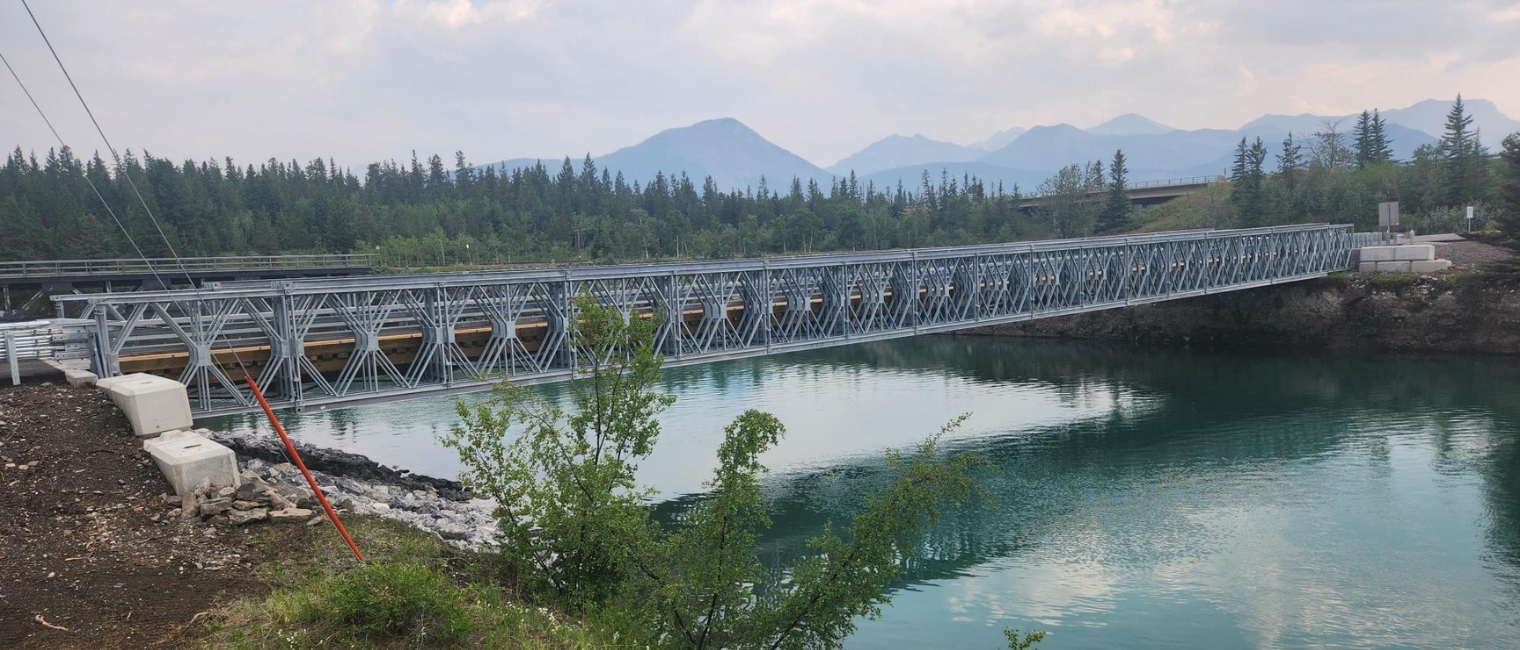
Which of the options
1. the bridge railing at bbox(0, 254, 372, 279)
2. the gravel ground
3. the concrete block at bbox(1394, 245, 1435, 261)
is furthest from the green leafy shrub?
the gravel ground

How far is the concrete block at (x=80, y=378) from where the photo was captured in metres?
20.7

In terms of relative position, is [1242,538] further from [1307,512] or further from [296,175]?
[296,175]

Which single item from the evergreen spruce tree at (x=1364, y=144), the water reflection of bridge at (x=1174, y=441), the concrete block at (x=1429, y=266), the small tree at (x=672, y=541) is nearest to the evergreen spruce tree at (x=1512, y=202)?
the concrete block at (x=1429, y=266)

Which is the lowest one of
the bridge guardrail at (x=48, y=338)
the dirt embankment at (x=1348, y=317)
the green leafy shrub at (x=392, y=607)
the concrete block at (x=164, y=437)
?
the dirt embankment at (x=1348, y=317)

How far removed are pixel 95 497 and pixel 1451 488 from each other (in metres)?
38.9

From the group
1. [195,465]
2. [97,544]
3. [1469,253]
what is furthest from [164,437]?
[1469,253]

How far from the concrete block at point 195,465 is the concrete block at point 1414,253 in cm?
7300

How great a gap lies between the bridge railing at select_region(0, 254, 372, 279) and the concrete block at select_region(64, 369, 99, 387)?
127 ft

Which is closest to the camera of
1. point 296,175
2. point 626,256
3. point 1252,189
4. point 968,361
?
point 968,361

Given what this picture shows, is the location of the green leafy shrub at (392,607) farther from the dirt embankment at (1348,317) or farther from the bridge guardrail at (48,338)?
the dirt embankment at (1348,317)

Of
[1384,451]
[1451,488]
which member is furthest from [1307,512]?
[1384,451]

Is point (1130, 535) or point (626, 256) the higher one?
point (626, 256)

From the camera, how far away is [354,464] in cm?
3088

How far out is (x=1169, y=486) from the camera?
3338 cm
